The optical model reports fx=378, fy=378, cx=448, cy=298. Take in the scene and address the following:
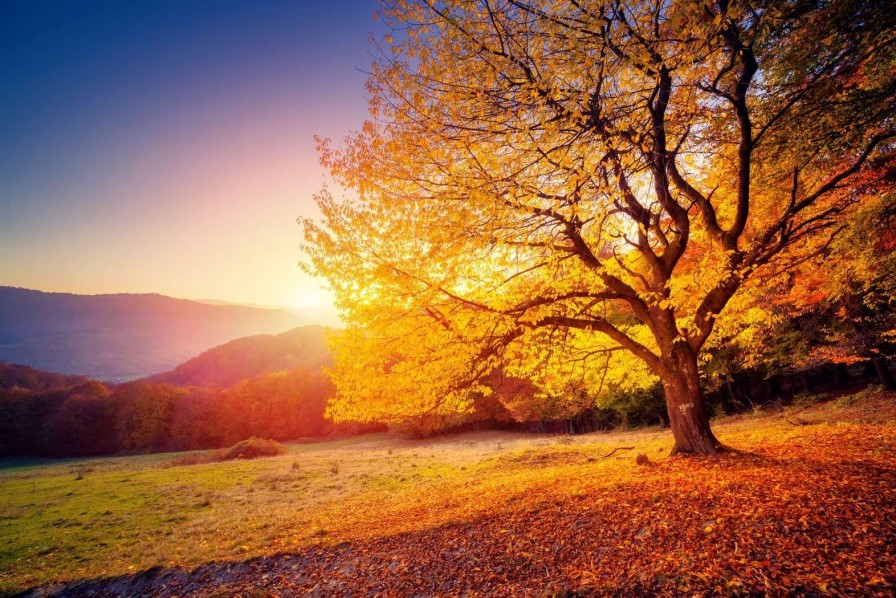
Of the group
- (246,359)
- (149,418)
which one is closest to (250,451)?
(149,418)

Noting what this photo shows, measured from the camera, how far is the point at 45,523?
16203mm

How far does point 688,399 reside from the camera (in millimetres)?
8812

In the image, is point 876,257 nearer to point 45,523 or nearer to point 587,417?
point 45,523

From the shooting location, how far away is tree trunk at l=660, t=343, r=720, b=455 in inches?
346

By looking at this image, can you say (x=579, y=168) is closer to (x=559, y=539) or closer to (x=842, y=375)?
(x=559, y=539)

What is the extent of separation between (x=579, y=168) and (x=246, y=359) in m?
136

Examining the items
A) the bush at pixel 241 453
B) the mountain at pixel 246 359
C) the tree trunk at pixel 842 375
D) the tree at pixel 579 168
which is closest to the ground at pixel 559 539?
the tree at pixel 579 168

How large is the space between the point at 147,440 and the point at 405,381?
253 feet

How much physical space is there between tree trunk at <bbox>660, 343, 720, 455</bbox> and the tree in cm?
4

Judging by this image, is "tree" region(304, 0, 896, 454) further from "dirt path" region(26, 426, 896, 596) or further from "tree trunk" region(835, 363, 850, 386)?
"tree trunk" region(835, 363, 850, 386)

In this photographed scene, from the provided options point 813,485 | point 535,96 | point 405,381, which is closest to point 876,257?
point 813,485

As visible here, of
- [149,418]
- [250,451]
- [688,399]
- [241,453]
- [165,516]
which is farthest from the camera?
[149,418]

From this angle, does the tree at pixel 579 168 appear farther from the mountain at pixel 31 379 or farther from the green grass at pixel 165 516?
the mountain at pixel 31 379

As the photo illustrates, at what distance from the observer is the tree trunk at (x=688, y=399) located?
8.80m
